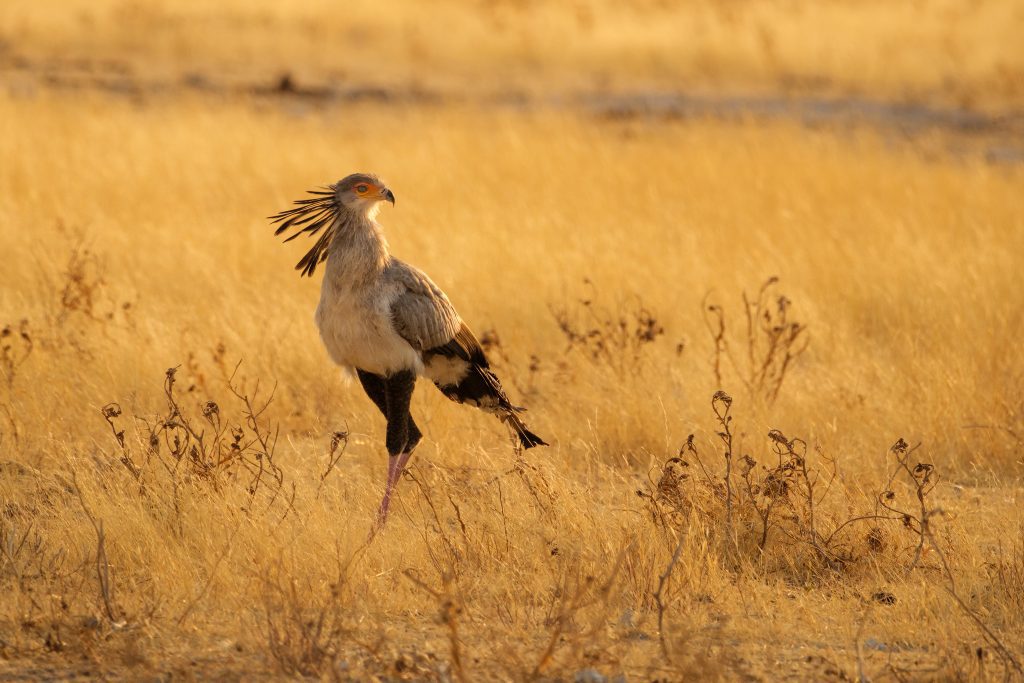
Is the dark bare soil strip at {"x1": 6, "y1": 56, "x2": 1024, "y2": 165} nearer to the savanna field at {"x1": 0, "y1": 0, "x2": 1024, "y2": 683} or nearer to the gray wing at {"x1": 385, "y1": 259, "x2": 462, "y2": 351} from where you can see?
the savanna field at {"x1": 0, "y1": 0, "x2": 1024, "y2": 683}

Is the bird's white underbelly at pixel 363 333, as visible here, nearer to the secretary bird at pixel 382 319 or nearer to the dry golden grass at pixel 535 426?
the secretary bird at pixel 382 319

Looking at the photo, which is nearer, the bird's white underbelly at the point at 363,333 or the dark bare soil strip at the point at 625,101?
the bird's white underbelly at the point at 363,333

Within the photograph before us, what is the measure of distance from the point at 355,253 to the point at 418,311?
1.06ft

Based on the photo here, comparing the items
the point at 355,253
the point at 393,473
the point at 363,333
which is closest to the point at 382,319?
the point at 363,333

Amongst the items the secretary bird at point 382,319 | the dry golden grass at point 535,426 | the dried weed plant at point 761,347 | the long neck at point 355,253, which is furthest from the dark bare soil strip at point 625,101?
the long neck at point 355,253

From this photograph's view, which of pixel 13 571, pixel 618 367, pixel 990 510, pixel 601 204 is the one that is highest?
pixel 601 204

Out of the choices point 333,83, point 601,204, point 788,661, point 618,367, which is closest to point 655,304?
point 618,367

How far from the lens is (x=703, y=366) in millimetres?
7188

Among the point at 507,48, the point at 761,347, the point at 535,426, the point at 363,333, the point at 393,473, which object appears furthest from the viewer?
Answer: the point at 507,48

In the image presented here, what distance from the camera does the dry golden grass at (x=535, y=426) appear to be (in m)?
4.29

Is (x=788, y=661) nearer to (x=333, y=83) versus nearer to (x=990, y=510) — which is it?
(x=990, y=510)

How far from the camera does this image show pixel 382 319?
496 cm

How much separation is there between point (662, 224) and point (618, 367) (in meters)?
3.29

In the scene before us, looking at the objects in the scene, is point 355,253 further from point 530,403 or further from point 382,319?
point 530,403
